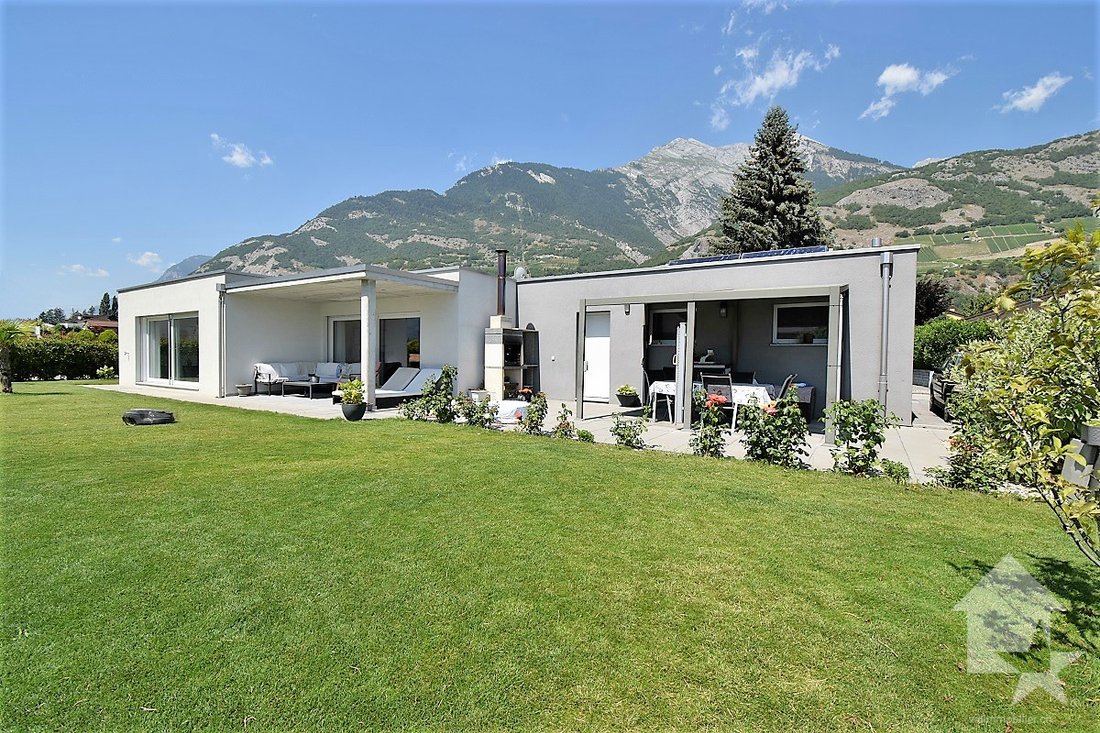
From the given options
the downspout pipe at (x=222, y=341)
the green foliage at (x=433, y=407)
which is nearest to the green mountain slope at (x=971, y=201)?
the downspout pipe at (x=222, y=341)

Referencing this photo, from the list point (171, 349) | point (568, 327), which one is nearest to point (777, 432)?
point (568, 327)

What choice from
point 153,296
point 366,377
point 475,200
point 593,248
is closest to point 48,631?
point 366,377

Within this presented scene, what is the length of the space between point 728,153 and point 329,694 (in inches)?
7202

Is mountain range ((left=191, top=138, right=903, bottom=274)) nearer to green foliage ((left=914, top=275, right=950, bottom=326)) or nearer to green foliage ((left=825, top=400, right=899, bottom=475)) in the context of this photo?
green foliage ((left=914, top=275, right=950, bottom=326))

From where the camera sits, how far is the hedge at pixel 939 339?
1839 centimetres

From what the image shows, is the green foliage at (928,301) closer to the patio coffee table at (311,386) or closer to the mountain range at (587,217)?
the mountain range at (587,217)

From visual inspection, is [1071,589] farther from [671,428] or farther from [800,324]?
[800,324]

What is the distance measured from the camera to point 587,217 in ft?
260

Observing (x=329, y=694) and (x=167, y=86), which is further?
(x=167, y=86)

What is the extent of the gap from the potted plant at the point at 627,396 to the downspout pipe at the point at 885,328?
498 centimetres

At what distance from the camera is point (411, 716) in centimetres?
195

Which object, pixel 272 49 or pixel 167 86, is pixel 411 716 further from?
pixel 167 86

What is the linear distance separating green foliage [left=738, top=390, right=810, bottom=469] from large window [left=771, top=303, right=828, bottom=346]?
16.3 ft

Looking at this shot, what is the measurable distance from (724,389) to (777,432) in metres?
3.21
